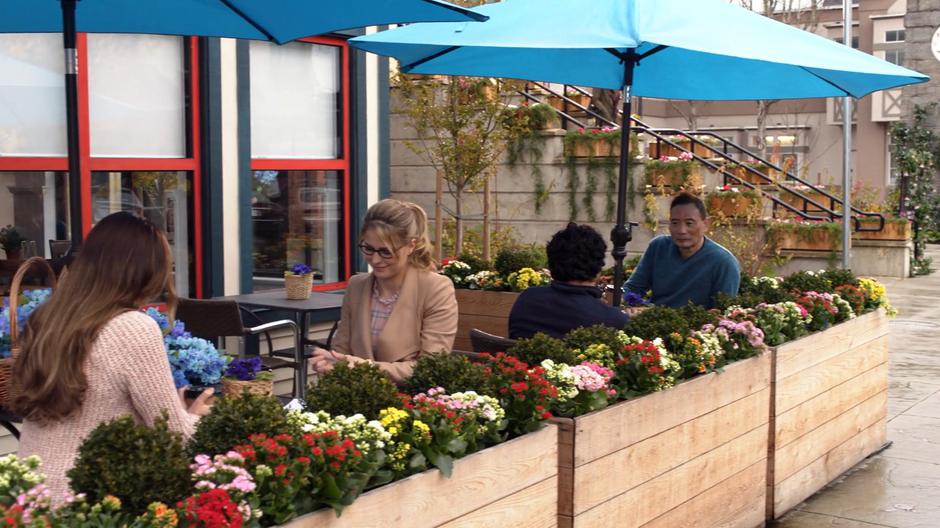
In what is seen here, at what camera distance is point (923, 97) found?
92.1ft

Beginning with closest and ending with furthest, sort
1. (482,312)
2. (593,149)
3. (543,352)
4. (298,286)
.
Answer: (543,352) → (298,286) → (482,312) → (593,149)

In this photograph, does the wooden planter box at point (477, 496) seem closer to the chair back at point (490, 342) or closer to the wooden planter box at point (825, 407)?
the chair back at point (490, 342)

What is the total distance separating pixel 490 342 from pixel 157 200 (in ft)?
10.9

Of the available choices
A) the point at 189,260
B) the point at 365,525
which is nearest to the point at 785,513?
the point at 365,525

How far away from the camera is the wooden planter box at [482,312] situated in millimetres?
7965

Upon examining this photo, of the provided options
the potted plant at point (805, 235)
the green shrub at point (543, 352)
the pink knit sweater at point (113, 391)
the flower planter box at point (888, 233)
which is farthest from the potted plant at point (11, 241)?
the flower planter box at point (888, 233)

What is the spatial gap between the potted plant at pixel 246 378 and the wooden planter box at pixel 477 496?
0.87 meters

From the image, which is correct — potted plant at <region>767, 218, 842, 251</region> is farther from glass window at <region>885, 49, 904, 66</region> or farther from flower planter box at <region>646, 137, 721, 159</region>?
glass window at <region>885, 49, 904, 66</region>

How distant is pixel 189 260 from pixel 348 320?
3.11m

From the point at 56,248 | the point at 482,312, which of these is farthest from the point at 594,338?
the point at 56,248

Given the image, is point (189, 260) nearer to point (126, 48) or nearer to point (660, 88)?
point (126, 48)

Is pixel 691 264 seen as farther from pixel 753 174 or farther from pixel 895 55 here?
pixel 895 55

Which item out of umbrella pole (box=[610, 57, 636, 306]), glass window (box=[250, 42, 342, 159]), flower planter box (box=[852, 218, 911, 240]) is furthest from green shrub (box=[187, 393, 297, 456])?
flower planter box (box=[852, 218, 911, 240])

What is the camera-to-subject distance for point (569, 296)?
506 centimetres
